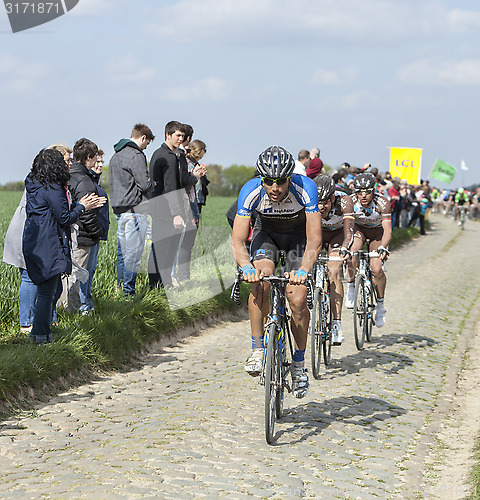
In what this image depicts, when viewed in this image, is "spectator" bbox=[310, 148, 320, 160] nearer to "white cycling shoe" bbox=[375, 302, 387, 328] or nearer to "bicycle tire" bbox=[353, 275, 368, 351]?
"white cycling shoe" bbox=[375, 302, 387, 328]

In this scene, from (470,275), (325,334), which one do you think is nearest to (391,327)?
(325,334)

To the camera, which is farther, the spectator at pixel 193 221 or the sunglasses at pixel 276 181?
the spectator at pixel 193 221

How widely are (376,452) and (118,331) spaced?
13.1ft

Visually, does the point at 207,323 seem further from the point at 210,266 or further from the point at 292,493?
the point at 292,493

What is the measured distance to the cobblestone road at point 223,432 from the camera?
578cm

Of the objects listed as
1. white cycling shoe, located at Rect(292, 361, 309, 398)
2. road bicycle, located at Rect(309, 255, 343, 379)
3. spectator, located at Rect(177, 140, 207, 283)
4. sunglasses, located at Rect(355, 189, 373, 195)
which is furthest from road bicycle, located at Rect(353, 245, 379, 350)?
white cycling shoe, located at Rect(292, 361, 309, 398)

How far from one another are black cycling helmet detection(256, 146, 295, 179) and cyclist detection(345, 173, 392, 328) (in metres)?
4.22

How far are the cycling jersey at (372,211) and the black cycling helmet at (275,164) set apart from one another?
448 centimetres

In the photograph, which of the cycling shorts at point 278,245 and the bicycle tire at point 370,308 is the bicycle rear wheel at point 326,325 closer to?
the bicycle tire at point 370,308

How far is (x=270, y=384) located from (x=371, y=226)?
486 centimetres

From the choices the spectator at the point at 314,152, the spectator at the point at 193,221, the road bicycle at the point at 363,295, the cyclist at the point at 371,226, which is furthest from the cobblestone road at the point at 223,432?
the spectator at the point at 314,152

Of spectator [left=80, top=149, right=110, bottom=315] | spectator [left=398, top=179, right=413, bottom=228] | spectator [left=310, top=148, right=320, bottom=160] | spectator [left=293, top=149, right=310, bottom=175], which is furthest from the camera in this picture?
spectator [left=398, top=179, right=413, bottom=228]

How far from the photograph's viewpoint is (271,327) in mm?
6691

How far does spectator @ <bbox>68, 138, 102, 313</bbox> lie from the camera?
974 centimetres
